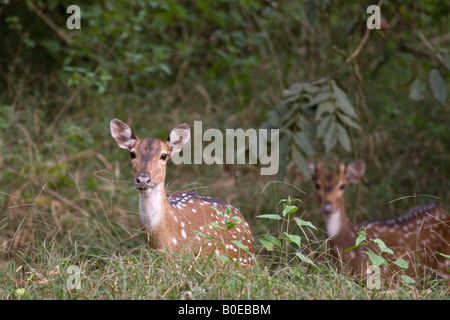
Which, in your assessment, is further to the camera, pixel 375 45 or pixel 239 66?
pixel 239 66

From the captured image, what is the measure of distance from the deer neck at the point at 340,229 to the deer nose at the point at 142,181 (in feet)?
7.17

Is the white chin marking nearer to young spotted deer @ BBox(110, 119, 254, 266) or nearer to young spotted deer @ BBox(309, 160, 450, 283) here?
young spotted deer @ BBox(309, 160, 450, 283)

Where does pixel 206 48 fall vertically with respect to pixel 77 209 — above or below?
above

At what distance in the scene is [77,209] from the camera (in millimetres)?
6359

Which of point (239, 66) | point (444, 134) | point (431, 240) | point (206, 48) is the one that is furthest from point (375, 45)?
point (431, 240)

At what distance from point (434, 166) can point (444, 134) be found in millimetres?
369

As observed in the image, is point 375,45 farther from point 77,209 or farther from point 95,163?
Answer: point 77,209

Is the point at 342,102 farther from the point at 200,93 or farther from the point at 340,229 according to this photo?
the point at 200,93

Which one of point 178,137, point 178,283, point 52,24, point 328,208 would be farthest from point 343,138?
point 52,24

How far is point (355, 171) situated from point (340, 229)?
0.69 m

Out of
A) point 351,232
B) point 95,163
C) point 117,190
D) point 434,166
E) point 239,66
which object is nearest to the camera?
point 351,232
